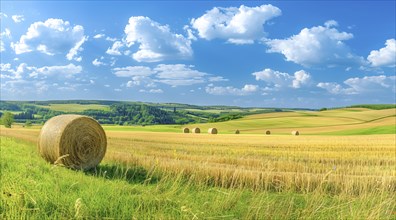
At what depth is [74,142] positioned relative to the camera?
43.8 feet

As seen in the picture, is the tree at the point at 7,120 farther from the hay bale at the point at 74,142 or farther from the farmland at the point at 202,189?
the hay bale at the point at 74,142

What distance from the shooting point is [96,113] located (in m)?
97.1

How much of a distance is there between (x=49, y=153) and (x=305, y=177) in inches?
354

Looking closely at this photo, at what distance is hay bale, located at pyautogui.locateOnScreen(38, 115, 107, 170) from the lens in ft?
42.7

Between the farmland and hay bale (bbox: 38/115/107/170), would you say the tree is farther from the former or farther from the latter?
hay bale (bbox: 38/115/107/170)

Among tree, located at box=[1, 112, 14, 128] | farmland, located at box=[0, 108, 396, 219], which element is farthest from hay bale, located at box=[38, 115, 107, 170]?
tree, located at box=[1, 112, 14, 128]

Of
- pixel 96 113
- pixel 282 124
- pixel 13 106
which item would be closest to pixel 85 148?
pixel 282 124

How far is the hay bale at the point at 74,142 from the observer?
1302cm

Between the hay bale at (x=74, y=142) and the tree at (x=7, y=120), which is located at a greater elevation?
the hay bale at (x=74, y=142)

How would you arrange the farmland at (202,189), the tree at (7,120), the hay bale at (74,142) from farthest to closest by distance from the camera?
the tree at (7,120)
the hay bale at (74,142)
the farmland at (202,189)

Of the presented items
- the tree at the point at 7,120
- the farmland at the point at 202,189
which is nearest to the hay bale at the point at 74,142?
the farmland at the point at 202,189

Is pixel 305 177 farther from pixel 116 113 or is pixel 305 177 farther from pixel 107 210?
pixel 116 113

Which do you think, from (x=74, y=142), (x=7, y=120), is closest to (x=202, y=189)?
(x=74, y=142)

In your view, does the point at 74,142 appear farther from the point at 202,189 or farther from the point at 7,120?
the point at 7,120
